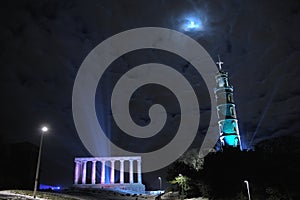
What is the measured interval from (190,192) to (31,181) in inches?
2135

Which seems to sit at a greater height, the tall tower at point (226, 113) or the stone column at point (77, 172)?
the tall tower at point (226, 113)

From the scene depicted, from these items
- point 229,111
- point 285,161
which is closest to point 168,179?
point 285,161

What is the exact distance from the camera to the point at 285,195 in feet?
151

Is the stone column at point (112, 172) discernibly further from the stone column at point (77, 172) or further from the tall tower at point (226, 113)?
the tall tower at point (226, 113)

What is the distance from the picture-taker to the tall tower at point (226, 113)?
284 ft

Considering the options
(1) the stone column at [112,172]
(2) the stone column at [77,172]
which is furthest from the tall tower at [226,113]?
(2) the stone column at [77,172]

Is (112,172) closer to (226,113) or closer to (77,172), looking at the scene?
(77,172)

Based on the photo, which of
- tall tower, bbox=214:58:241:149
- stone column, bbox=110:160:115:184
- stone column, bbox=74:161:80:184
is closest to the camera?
tall tower, bbox=214:58:241:149

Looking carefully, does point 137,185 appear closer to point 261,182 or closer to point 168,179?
point 168,179

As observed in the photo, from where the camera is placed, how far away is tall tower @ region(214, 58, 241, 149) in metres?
86.6

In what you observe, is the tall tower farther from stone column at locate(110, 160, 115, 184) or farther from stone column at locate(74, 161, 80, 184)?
stone column at locate(74, 161, 80, 184)

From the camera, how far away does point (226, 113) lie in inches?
3541

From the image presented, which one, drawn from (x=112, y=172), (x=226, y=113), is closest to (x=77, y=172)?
(x=112, y=172)

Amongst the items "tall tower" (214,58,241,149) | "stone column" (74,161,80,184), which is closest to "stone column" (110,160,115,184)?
"stone column" (74,161,80,184)
